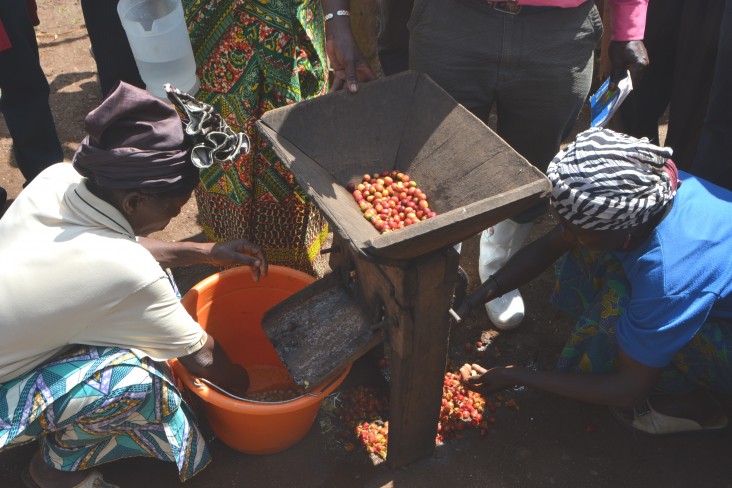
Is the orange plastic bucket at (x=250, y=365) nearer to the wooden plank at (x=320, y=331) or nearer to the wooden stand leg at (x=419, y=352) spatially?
the wooden plank at (x=320, y=331)

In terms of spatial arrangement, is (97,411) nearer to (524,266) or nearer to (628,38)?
(524,266)

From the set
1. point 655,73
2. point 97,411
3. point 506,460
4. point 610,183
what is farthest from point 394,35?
point 97,411

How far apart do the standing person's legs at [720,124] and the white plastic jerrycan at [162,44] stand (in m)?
2.33

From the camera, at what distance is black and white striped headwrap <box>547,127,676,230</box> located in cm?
201

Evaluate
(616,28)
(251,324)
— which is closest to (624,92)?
(616,28)

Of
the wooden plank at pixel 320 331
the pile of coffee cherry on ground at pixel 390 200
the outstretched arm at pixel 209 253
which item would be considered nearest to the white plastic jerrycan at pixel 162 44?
the outstretched arm at pixel 209 253

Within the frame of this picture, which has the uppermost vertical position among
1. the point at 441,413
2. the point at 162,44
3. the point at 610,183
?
the point at 162,44

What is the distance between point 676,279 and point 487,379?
0.77 metres

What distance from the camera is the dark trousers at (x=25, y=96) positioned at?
3338 millimetres

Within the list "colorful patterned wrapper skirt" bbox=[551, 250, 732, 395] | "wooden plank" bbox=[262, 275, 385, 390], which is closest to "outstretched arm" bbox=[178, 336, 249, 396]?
"wooden plank" bbox=[262, 275, 385, 390]

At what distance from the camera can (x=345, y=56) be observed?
→ 2510mm

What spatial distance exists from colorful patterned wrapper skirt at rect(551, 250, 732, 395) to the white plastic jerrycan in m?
1.86

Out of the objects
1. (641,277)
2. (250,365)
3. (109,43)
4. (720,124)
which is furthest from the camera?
(109,43)

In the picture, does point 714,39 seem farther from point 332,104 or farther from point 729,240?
point 332,104
